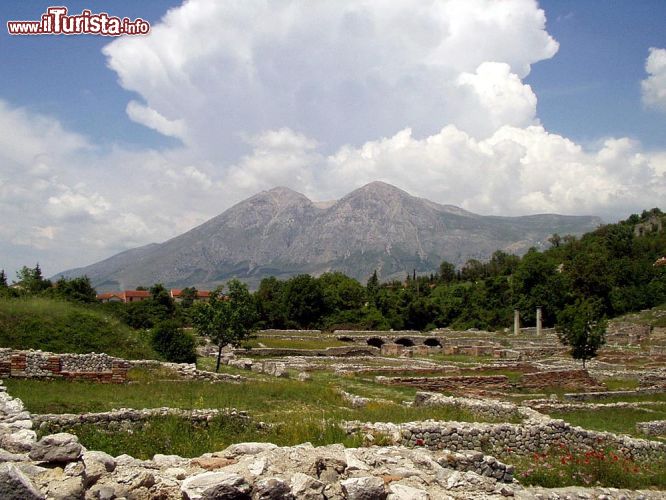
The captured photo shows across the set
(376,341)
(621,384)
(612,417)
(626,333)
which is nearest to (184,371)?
(612,417)

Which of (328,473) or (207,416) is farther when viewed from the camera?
(207,416)

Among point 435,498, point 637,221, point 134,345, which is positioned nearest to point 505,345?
point 134,345

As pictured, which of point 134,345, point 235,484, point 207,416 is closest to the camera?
point 235,484

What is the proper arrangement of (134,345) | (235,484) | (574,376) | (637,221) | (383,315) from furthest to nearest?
1. (637,221)
2. (383,315)
3. (574,376)
4. (134,345)
5. (235,484)

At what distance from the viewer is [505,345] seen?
63844 mm

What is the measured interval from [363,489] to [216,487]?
69.3 inches

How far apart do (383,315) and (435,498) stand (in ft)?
310

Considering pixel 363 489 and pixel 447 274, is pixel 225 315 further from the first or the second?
pixel 447 274

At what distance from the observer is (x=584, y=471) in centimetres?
1172

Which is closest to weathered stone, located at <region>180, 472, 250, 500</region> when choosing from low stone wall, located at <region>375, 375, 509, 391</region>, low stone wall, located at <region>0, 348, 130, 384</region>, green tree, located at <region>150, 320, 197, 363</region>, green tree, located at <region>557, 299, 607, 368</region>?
low stone wall, located at <region>0, 348, 130, 384</region>

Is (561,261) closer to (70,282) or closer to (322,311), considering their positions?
(322,311)

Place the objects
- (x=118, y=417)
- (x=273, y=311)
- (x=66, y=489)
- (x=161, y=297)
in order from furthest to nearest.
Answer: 1. (x=273, y=311)
2. (x=161, y=297)
3. (x=118, y=417)
4. (x=66, y=489)

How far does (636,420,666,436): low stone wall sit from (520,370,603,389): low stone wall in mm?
11315

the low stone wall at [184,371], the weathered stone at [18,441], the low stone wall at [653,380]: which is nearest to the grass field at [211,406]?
the low stone wall at [184,371]
